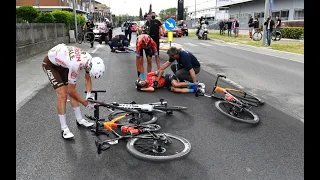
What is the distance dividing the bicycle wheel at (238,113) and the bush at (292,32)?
70.7 feet

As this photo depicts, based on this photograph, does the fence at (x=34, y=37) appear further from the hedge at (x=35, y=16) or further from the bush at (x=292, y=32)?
the bush at (x=292, y=32)

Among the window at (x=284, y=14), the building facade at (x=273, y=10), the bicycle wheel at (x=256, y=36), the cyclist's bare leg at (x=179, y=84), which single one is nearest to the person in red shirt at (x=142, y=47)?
the cyclist's bare leg at (x=179, y=84)

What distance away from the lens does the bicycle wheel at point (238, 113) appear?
5162 millimetres

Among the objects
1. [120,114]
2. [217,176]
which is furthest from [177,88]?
[217,176]

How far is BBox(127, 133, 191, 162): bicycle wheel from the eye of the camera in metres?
3.68

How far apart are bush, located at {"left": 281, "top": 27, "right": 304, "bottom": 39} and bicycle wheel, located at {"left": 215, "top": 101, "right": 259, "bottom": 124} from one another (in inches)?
848

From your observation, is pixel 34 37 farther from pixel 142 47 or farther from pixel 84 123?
pixel 84 123

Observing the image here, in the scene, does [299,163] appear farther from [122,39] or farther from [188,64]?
[122,39]

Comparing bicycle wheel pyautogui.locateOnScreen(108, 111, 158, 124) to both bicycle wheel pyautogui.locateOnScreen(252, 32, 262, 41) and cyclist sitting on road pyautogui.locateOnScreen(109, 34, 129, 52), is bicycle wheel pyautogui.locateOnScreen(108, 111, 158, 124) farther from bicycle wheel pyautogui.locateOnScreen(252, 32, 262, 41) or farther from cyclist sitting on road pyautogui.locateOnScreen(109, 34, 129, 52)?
bicycle wheel pyautogui.locateOnScreen(252, 32, 262, 41)

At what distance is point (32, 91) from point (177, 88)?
3.98 metres

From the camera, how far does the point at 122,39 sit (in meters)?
16.9
